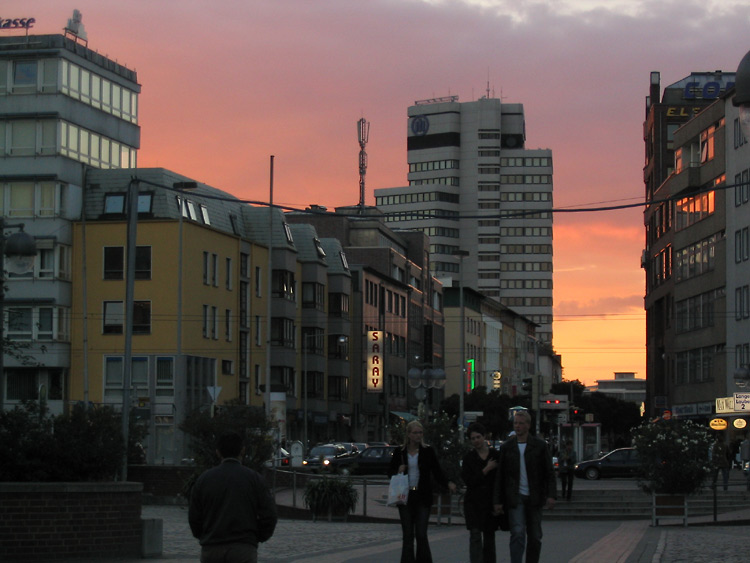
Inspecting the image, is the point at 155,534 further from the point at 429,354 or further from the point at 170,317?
the point at 429,354

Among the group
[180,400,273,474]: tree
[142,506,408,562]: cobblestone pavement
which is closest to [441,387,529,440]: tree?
[180,400,273,474]: tree

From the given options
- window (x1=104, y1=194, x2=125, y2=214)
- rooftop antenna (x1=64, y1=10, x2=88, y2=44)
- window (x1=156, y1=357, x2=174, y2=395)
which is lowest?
window (x1=156, y1=357, x2=174, y2=395)

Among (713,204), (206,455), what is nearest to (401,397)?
(713,204)

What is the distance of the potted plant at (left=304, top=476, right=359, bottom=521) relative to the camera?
2931cm

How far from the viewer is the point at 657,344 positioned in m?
96.2

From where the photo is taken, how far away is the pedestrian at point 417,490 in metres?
14.8

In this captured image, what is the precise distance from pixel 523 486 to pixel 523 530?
0.46 meters

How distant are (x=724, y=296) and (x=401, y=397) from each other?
43169 mm

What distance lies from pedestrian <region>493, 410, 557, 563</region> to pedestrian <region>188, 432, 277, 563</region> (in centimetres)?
508

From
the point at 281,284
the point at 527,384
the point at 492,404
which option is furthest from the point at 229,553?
the point at 492,404

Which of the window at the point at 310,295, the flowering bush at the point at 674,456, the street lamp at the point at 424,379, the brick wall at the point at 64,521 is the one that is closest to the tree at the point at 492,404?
the window at the point at 310,295

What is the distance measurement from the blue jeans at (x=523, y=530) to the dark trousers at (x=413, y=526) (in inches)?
39.3

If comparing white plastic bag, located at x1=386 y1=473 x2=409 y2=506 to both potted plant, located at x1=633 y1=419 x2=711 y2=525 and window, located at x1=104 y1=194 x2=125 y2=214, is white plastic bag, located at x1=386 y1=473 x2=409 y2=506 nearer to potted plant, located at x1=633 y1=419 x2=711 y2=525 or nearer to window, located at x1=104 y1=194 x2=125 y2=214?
potted plant, located at x1=633 y1=419 x2=711 y2=525

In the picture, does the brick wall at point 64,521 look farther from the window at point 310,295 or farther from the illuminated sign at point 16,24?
the window at point 310,295
